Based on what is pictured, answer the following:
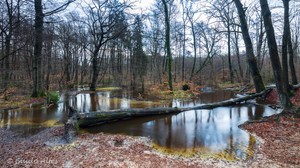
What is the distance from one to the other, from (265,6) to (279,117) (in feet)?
14.6

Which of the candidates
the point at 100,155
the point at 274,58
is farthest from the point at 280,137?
the point at 100,155

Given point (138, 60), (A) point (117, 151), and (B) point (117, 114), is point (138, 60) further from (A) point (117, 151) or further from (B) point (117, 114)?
(A) point (117, 151)

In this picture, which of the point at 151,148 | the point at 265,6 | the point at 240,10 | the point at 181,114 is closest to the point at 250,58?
the point at 240,10

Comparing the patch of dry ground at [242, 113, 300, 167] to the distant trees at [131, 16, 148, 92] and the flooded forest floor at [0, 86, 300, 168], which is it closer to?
the flooded forest floor at [0, 86, 300, 168]

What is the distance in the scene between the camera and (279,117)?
7.96 meters

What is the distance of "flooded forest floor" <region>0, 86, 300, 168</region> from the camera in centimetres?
472

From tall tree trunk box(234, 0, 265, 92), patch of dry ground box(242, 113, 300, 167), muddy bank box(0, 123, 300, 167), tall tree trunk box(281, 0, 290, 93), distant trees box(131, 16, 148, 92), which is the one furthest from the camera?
distant trees box(131, 16, 148, 92)

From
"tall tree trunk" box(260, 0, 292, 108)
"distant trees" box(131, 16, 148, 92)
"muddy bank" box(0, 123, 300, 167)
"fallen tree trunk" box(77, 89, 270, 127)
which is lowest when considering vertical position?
"muddy bank" box(0, 123, 300, 167)

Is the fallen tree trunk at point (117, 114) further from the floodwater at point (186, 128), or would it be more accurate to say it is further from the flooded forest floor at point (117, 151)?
the flooded forest floor at point (117, 151)

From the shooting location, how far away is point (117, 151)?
5578mm

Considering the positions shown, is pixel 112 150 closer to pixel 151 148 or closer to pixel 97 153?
pixel 97 153

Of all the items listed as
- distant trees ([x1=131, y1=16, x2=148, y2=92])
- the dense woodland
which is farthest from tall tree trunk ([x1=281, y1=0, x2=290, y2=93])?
distant trees ([x1=131, y1=16, x2=148, y2=92])

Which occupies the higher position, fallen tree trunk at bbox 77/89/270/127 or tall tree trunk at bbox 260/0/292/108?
tall tree trunk at bbox 260/0/292/108

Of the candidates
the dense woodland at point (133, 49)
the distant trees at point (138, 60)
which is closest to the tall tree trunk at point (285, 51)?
the dense woodland at point (133, 49)
